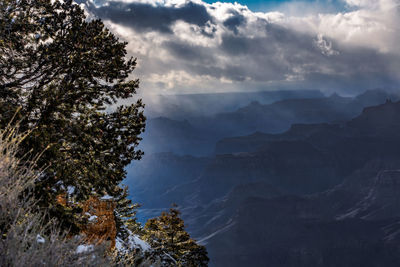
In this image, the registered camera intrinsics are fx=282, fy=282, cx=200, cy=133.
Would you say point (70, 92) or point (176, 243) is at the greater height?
point (70, 92)

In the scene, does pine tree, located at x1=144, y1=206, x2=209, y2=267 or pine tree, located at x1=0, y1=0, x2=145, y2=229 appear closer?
pine tree, located at x1=0, y1=0, x2=145, y2=229

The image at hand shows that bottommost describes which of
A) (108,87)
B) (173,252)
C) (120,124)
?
(173,252)

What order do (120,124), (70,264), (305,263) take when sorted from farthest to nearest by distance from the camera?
(305,263) < (120,124) < (70,264)

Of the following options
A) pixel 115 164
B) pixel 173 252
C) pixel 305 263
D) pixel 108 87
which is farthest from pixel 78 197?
pixel 305 263

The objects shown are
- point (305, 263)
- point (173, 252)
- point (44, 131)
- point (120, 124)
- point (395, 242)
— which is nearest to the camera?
point (44, 131)

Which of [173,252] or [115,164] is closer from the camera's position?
[115,164]

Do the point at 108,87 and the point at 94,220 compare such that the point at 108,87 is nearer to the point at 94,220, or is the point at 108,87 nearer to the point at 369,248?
the point at 94,220

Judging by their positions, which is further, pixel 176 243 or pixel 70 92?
pixel 176 243

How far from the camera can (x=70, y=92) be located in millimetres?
8680

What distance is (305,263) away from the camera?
189750mm

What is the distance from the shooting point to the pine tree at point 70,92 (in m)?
8.24

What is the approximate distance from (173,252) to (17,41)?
62.8ft

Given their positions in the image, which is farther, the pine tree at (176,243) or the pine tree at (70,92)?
the pine tree at (176,243)

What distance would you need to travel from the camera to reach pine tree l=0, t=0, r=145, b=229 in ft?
27.0
